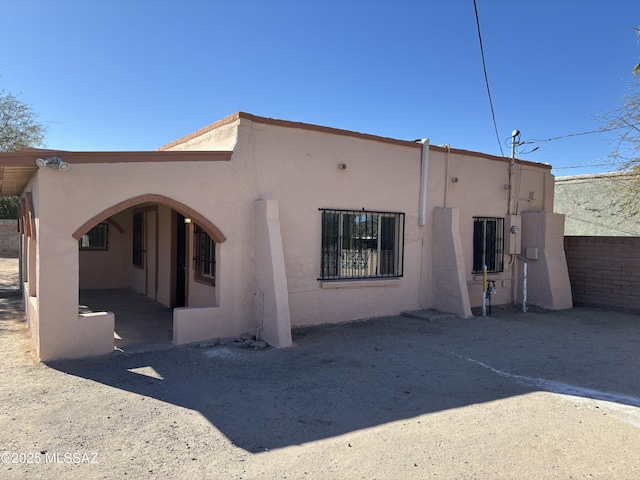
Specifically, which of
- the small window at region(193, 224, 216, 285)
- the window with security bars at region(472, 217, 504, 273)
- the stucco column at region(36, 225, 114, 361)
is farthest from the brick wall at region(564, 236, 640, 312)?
the stucco column at region(36, 225, 114, 361)

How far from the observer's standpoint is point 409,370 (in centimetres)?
625

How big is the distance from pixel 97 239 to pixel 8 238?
633 inches

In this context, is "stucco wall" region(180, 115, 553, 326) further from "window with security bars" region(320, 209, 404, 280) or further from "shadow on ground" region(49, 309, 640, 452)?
"shadow on ground" region(49, 309, 640, 452)

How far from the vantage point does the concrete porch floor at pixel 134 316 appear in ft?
23.9

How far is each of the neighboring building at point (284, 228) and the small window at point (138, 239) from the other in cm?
17

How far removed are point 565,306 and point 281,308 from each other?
8.25 metres

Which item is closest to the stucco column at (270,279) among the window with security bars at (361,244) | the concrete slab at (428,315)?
the window with security bars at (361,244)

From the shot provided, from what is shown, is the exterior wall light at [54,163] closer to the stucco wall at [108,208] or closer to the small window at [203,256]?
the stucco wall at [108,208]

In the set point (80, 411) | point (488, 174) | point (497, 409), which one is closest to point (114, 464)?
point (80, 411)

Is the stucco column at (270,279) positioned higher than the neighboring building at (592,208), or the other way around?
the neighboring building at (592,208)

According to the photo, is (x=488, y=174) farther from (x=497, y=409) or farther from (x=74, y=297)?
(x=74, y=297)

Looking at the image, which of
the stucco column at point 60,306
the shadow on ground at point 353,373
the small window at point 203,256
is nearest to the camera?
the shadow on ground at point 353,373

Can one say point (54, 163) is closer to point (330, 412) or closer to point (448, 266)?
point (330, 412)

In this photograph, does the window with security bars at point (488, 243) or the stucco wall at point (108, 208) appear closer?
the stucco wall at point (108, 208)
